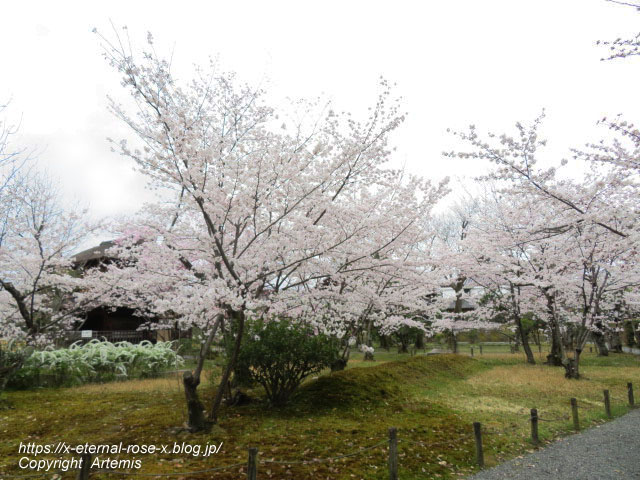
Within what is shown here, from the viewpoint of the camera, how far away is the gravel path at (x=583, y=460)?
505cm

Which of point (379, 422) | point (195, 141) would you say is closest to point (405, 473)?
point (379, 422)

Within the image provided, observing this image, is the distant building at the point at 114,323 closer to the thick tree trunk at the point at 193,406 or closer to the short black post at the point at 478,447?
the thick tree trunk at the point at 193,406

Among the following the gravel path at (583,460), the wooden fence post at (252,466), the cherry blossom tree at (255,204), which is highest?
the cherry blossom tree at (255,204)

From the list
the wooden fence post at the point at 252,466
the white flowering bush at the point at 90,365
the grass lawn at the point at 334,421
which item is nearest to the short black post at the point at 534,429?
the grass lawn at the point at 334,421

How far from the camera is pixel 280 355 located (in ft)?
Answer: 23.9

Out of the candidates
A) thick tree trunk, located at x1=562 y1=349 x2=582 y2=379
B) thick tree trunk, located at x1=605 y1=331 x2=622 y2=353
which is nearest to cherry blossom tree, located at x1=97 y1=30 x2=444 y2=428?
thick tree trunk, located at x1=562 y1=349 x2=582 y2=379

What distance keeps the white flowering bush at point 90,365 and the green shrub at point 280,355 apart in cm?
409

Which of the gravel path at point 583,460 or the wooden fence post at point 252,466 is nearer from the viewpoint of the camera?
the wooden fence post at point 252,466

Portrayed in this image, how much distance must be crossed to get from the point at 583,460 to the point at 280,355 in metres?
5.14

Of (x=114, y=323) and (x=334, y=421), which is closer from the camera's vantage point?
(x=334, y=421)

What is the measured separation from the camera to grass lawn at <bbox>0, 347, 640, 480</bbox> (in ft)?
17.0

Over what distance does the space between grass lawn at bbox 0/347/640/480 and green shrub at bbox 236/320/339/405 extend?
0.58 metres

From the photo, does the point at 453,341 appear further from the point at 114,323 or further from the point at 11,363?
the point at 11,363

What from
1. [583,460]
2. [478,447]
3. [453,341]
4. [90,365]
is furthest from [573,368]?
[90,365]
